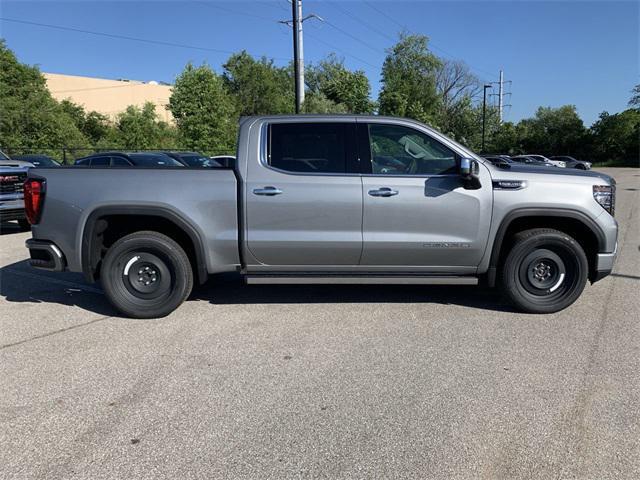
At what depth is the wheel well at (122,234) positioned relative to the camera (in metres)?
4.91

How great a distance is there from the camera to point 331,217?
15.9 ft

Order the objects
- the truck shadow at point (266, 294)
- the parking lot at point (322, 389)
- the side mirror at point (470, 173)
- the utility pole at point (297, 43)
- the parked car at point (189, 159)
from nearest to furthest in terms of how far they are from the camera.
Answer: the parking lot at point (322, 389) → the side mirror at point (470, 173) → the truck shadow at point (266, 294) → the parked car at point (189, 159) → the utility pole at point (297, 43)

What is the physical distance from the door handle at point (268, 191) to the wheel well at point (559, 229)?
226 centimetres

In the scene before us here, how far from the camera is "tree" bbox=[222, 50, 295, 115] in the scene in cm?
5447

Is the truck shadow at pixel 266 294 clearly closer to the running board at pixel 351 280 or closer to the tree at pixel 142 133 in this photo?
the running board at pixel 351 280

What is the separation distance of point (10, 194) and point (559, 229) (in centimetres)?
987

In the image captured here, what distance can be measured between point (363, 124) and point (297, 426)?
3.06m

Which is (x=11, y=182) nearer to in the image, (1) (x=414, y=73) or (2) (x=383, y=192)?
(2) (x=383, y=192)

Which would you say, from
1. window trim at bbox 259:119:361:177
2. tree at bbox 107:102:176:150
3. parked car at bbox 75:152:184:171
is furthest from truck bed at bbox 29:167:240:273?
tree at bbox 107:102:176:150

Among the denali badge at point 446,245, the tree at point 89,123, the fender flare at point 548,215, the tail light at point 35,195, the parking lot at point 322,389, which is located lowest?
the parking lot at point 322,389

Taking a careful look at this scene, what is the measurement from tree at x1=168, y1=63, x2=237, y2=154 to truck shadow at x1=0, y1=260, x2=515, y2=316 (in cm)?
2856

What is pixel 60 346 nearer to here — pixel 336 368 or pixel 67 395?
pixel 67 395

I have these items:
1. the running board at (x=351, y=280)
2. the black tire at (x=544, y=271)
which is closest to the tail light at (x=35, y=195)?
the running board at (x=351, y=280)

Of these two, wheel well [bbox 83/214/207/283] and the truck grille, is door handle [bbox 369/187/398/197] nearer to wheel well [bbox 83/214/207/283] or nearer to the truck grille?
wheel well [bbox 83/214/207/283]
